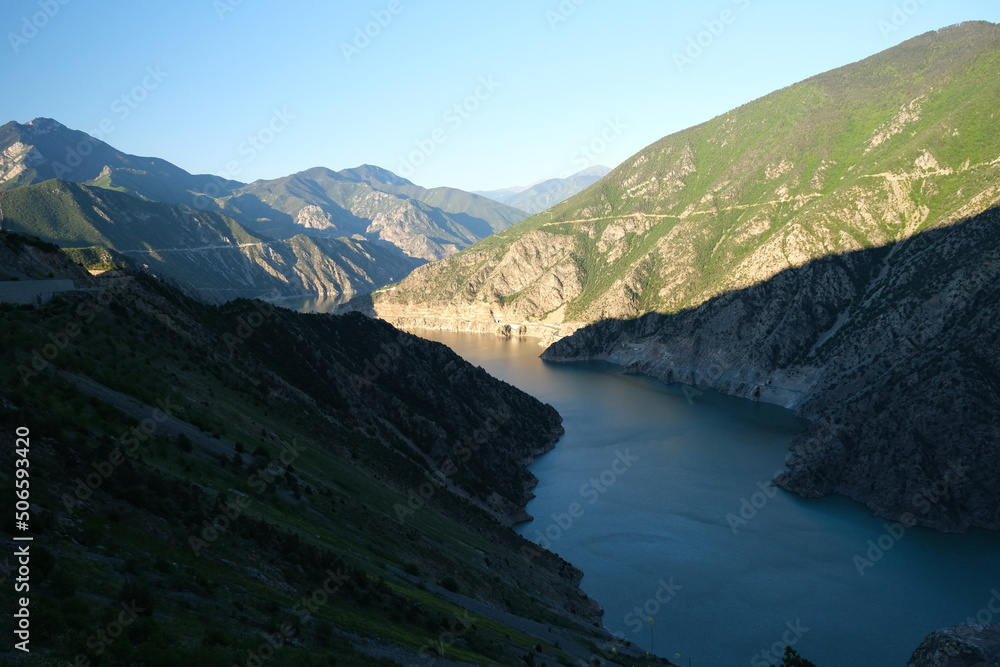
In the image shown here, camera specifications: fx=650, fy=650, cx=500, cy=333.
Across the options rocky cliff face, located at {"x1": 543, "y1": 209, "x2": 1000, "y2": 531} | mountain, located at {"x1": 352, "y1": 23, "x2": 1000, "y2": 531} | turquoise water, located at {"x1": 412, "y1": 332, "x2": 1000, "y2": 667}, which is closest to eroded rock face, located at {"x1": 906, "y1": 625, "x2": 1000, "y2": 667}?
turquoise water, located at {"x1": 412, "y1": 332, "x2": 1000, "y2": 667}

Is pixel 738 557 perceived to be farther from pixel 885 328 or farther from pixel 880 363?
pixel 885 328

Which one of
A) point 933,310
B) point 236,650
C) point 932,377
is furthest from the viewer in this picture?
point 933,310

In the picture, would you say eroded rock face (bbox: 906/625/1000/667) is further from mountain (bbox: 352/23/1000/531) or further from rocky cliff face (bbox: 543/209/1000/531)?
rocky cliff face (bbox: 543/209/1000/531)

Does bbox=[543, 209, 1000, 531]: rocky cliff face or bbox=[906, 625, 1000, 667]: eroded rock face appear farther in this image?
bbox=[543, 209, 1000, 531]: rocky cliff face

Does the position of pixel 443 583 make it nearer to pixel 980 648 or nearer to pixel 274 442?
pixel 274 442

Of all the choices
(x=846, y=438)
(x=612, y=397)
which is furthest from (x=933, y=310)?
Answer: (x=612, y=397)
